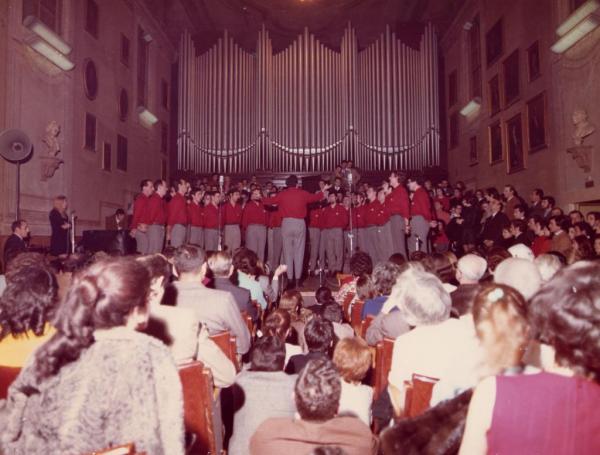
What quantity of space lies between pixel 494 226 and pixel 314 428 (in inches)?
310

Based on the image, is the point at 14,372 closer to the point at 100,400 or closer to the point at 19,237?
the point at 100,400

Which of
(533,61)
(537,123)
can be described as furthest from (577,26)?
(537,123)

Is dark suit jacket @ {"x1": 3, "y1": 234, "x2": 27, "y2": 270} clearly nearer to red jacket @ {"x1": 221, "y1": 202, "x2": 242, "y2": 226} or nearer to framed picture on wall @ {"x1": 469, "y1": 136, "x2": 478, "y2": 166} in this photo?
red jacket @ {"x1": 221, "y1": 202, "x2": 242, "y2": 226}

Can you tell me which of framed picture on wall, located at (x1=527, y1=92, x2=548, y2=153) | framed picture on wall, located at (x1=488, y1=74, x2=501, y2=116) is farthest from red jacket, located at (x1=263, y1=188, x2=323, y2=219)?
framed picture on wall, located at (x1=488, y1=74, x2=501, y2=116)

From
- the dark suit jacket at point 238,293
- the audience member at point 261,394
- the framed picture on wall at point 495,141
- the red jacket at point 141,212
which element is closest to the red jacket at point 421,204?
the framed picture on wall at point 495,141

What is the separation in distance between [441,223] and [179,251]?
822cm

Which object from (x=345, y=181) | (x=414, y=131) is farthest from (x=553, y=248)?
(x=414, y=131)

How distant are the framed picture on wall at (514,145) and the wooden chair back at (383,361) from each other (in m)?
8.93

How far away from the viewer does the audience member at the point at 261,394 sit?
2447 millimetres

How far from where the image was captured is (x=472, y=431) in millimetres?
1384

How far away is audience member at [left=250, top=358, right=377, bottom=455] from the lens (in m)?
1.79

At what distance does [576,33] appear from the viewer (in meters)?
8.33

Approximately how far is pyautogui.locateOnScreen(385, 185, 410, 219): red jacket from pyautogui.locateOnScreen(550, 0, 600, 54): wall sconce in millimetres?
3738

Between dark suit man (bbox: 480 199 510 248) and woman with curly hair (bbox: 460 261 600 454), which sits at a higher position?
dark suit man (bbox: 480 199 510 248)
